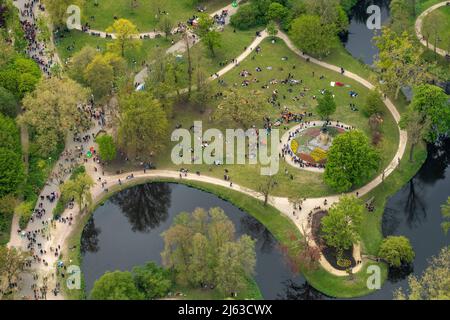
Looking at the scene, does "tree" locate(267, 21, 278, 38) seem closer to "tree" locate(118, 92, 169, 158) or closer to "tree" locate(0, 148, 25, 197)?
"tree" locate(118, 92, 169, 158)

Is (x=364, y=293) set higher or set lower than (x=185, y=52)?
lower

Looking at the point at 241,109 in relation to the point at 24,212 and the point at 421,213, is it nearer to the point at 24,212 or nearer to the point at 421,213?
the point at 421,213

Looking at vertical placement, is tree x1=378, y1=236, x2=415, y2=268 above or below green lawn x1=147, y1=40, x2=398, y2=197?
below

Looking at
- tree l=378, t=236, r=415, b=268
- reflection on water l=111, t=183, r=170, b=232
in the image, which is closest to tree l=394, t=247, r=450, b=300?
tree l=378, t=236, r=415, b=268

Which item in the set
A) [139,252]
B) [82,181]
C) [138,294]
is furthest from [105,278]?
[82,181]

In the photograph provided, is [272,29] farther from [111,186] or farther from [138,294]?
[138,294]
